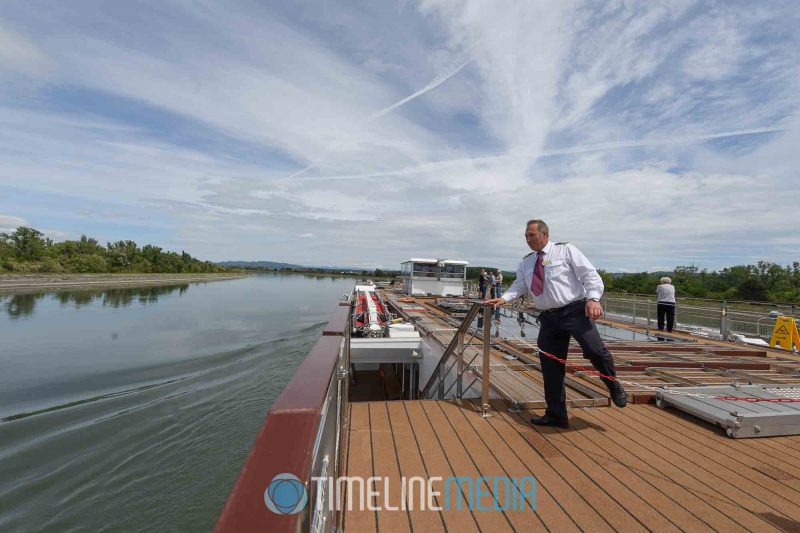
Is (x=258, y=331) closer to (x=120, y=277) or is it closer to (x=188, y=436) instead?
(x=188, y=436)

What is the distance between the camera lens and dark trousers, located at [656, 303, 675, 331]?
1034cm

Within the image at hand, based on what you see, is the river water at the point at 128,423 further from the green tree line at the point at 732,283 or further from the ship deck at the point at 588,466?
the green tree line at the point at 732,283

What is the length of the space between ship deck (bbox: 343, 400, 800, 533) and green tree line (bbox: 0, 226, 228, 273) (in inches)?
2770

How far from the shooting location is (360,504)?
2225 mm

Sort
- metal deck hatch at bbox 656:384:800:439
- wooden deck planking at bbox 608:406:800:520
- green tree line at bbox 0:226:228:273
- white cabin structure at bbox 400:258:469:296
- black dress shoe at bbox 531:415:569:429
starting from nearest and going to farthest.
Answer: wooden deck planking at bbox 608:406:800:520 < metal deck hatch at bbox 656:384:800:439 < black dress shoe at bbox 531:415:569:429 < white cabin structure at bbox 400:258:469:296 < green tree line at bbox 0:226:228:273

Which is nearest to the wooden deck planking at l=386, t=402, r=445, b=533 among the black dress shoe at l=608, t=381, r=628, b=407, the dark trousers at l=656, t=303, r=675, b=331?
Result: the black dress shoe at l=608, t=381, r=628, b=407

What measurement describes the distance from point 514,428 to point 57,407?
11.1 m

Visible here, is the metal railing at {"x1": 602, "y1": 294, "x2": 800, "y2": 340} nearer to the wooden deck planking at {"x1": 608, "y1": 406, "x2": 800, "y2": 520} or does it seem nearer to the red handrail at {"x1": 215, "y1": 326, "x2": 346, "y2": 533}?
the wooden deck planking at {"x1": 608, "y1": 406, "x2": 800, "y2": 520}

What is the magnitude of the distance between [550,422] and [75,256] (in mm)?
85549

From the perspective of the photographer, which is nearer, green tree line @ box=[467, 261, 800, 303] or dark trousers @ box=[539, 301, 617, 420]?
dark trousers @ box=[539, 301, 617, 420]

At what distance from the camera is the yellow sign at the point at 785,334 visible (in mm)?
8033

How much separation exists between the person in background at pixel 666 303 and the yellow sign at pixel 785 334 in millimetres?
2020

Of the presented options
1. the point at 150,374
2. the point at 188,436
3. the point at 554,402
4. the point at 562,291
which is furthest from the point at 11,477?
the point at 562,291

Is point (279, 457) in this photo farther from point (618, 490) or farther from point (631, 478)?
point (631, 478)
